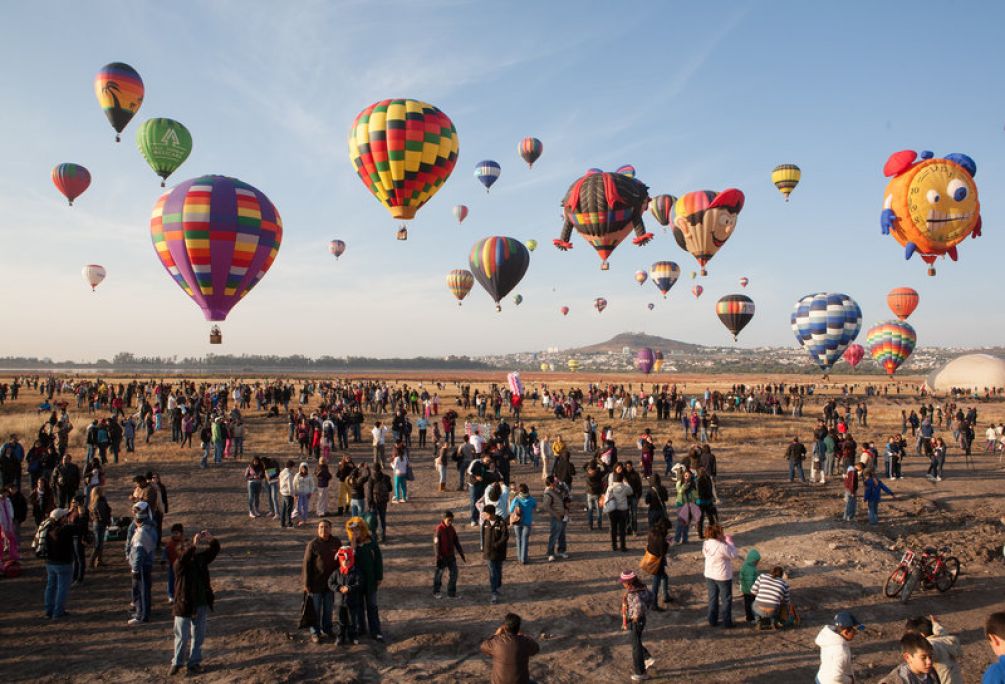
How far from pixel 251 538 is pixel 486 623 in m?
6.62

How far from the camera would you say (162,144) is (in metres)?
35.7

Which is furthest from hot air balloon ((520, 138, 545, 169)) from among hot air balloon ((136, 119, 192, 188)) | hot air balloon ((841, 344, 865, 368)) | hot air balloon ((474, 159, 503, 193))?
hot air balloon ((841, 344, 865, 368))

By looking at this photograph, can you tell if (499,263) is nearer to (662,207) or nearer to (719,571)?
(662,207)

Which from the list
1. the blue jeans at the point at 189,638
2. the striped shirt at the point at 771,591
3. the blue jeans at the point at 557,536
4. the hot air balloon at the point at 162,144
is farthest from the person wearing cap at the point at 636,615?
the hot air balloon at the point at 162,144

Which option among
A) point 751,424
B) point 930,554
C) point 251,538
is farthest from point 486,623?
point 751,424

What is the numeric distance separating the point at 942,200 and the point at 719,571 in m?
24.2

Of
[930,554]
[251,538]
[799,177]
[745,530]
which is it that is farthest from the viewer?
[799,177]

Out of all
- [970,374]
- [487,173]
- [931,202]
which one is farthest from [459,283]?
[970,374]

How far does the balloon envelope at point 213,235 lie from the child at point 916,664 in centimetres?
2481

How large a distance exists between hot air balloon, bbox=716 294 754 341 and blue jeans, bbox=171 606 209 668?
151ft

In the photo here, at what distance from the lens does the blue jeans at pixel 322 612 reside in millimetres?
8594

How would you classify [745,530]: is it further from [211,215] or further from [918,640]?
[211,215]

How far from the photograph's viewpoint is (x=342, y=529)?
14000 mm

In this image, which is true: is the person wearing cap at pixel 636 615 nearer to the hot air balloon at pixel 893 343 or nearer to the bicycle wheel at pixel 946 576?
the bicycle wheel at pixel 946 576
